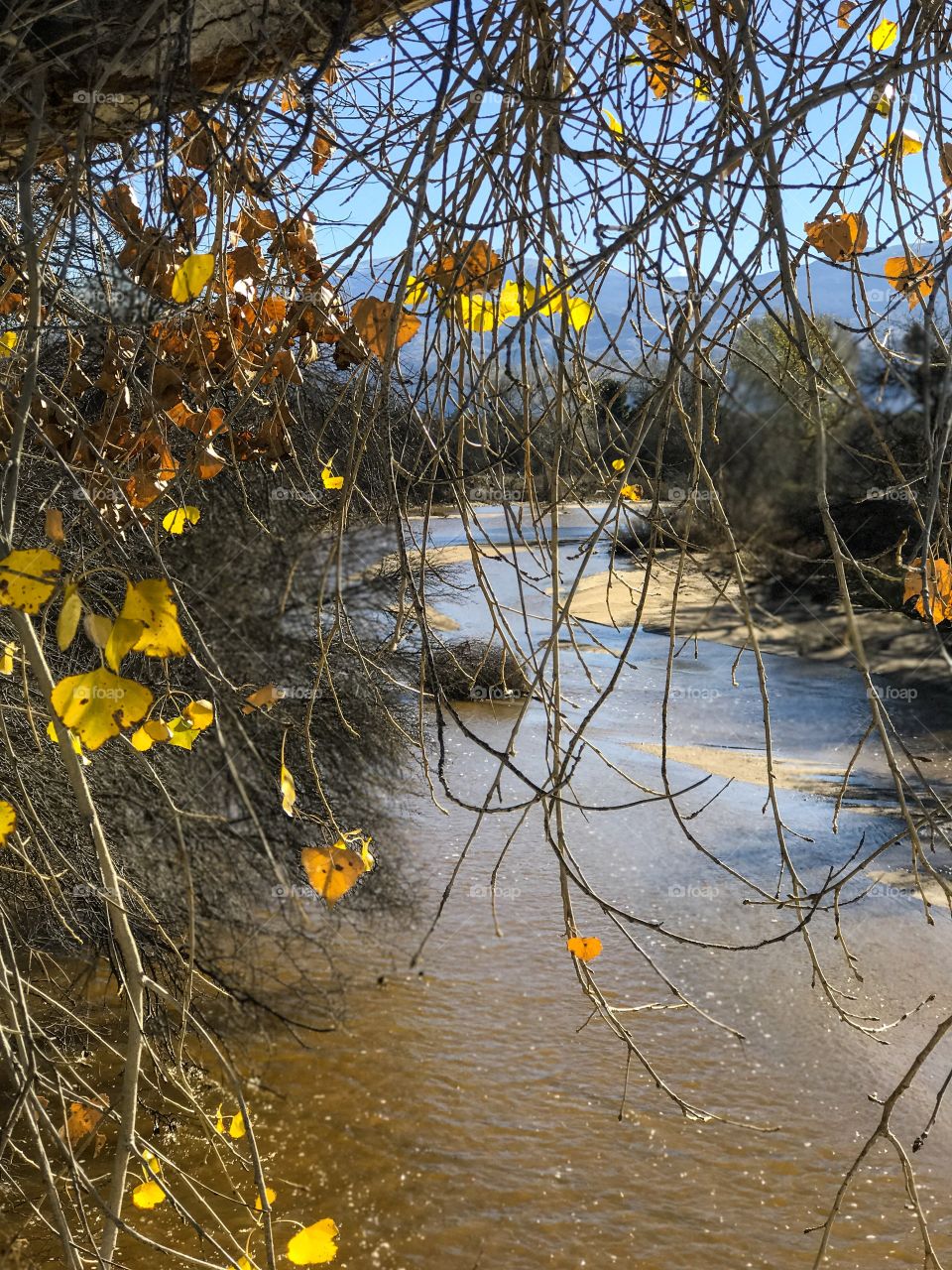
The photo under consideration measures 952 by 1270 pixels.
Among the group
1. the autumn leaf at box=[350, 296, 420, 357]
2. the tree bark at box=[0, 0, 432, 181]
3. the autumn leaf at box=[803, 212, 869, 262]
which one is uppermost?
the tree bark at box=[0, 0, 432, 181]

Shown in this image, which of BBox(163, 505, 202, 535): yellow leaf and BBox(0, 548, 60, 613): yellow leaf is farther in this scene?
BBox(163, 505, 202, 535): yellow leaf

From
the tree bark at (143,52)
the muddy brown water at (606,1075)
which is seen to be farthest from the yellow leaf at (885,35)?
the muddy brown water at (606,1075)

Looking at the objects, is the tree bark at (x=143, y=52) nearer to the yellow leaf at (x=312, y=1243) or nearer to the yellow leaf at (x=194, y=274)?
the yellow leaf at (x=194, y=274)

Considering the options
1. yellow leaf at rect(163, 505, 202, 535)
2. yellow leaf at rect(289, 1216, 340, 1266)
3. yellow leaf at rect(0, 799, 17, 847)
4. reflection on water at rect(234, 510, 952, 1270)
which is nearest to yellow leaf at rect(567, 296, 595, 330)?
yellow leaf at rect(163, 505, 202, 535)

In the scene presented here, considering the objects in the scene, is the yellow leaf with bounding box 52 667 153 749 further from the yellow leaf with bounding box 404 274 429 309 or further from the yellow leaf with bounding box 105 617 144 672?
the yellow leaf with bounding box 404 274 429 309

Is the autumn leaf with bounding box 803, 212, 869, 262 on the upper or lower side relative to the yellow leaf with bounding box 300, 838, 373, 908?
upper

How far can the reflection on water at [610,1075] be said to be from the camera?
3.27 meters

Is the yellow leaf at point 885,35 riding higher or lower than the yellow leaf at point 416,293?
higher

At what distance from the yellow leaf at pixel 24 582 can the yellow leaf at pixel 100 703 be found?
0.05 meters

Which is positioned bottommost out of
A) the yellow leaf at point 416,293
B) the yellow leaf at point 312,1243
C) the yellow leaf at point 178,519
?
the yellow leaf at point 312,1243

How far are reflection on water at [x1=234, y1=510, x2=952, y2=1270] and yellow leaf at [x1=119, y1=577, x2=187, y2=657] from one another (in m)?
1.91

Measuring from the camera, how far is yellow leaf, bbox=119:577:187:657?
68 cm

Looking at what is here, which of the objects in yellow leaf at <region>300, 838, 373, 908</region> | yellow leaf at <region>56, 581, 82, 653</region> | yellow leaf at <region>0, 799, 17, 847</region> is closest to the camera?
yellow leaf at <region>56, 581, 82, 653</region>

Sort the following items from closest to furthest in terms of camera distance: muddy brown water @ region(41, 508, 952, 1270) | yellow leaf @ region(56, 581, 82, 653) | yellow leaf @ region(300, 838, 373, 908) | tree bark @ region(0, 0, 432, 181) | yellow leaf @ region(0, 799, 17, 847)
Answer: yellow leaf @ region(56, 581, 82, 653), tree bark @ region(0, 0, 432, 181), yellow leaf @ region(300, 838, 373, 908), yellow leaf @ region(0, 799, 17, 847), muddy brown water @ region(41, 508, 952, 1270)
